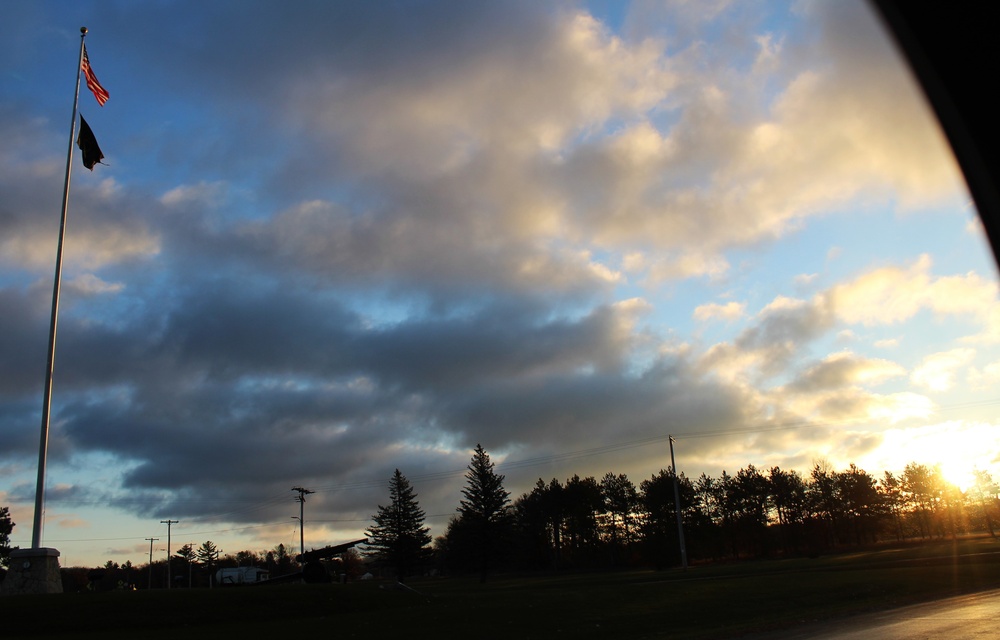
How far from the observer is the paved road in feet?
57.2

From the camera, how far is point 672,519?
104 meters

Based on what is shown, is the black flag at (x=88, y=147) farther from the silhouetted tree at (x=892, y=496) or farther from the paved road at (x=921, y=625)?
the silhouetted tree at (x=892, y=496)

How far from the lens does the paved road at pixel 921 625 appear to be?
17438 millimetres

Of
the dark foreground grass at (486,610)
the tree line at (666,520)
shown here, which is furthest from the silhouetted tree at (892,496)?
the dark foreground grass at (486,610)

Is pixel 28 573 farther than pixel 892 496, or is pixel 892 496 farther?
pixel 892 496

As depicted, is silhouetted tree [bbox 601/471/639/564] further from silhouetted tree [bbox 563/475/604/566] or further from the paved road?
the paved road

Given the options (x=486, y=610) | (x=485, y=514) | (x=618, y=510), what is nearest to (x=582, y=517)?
(x=618, y=510)

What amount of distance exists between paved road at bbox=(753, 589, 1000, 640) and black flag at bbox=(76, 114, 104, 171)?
3529 cm

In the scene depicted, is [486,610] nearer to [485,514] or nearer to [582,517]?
[485,514]

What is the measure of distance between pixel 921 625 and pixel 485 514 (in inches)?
2896

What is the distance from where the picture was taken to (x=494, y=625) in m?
27.8

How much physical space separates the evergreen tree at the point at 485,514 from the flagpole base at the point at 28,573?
60.2m

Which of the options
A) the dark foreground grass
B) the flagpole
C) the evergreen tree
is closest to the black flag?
the flagpole

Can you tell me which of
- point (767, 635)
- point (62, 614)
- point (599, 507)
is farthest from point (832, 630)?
point (599, 507)
